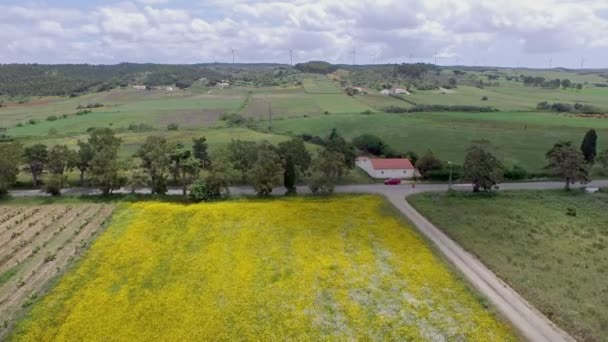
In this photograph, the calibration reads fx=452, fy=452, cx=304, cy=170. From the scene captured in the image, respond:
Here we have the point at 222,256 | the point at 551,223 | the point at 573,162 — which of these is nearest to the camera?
the point at 222,256

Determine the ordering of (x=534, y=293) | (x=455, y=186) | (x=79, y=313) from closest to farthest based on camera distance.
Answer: (x=79, y=313)
(x=534, y=293)
(x=455, y=186)

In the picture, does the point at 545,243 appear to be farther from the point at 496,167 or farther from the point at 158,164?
the point at 158,164

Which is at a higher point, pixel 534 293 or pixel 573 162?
pixel 573 162

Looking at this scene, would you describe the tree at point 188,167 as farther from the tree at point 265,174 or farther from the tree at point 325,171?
the tree at point 325,171

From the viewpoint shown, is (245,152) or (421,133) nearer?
(245,152)

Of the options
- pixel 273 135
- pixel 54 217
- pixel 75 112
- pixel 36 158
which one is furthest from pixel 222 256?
pixel 75 112

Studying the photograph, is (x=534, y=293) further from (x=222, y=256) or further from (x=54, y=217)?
(x=54, y=217)

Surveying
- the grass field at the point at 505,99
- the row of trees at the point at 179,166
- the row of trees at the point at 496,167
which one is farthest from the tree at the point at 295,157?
the grass field at the point at 505,99
